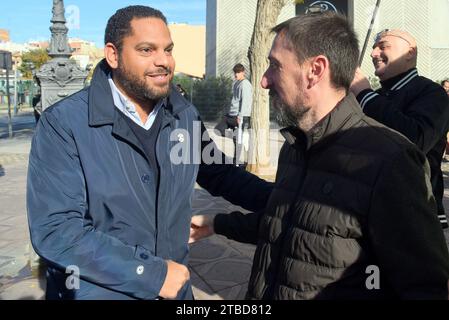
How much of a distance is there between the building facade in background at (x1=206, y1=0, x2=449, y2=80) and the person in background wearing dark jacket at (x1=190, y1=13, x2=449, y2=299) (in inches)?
897

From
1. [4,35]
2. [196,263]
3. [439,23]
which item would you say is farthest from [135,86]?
[4,35]

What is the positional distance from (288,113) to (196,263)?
10.4 ft

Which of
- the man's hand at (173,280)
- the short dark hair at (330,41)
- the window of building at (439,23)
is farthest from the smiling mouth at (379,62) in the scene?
the window of building at (439,23)

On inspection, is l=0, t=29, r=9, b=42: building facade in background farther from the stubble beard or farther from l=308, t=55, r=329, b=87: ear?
l=308, t=55, r=329, b=87: ear

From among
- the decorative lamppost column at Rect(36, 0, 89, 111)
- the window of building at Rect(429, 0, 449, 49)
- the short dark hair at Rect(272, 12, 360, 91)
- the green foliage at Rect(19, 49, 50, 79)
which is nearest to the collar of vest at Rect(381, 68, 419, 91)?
the short dark hair at Rect(272, 12, 360, 91)

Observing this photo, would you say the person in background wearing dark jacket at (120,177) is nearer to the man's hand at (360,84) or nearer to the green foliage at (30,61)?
the man's hand at (360,84)

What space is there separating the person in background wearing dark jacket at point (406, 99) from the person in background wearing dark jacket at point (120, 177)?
3.83 feet

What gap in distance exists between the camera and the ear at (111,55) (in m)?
1.92

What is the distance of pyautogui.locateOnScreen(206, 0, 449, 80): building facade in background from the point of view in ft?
78.7

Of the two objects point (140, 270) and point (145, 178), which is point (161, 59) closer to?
point (145, 178)

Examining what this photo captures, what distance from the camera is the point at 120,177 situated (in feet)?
5.68
